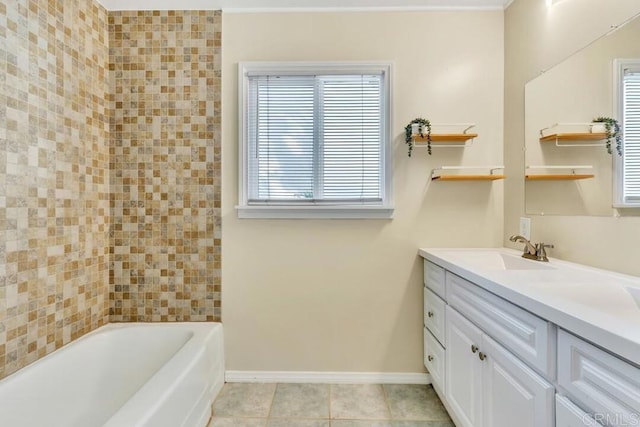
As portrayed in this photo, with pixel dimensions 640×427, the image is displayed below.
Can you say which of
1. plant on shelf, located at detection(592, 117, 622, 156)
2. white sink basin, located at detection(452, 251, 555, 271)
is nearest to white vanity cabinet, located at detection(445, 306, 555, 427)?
white sink basin, located at detection(452, 251, 555, 271)

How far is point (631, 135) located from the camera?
1.26 m

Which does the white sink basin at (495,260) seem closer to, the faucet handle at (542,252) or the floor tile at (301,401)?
the faucet handle at (542,252)

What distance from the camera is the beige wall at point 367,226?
207 cm

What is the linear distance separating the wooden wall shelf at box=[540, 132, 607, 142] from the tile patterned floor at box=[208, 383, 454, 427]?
164cm

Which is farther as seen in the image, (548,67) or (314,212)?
(314,212)

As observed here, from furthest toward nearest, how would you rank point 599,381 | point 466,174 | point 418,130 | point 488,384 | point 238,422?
point 466,174 → point 418,130 → point 238,422 → point 488,384 → point 599,381

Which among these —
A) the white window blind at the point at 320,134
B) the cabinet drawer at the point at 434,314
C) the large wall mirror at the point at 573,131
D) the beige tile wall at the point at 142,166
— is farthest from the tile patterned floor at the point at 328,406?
the large wall mirror at the point at 573,131

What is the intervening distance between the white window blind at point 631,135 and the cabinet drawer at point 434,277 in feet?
2.87

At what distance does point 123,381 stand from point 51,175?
3.91 ft

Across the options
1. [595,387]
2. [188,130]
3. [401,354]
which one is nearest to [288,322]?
[401,354]

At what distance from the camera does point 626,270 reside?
50.8 inches

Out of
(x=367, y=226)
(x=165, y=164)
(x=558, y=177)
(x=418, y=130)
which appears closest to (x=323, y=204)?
(x=367, y=226)

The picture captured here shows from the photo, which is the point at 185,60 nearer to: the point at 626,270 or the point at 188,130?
the point at 188,130

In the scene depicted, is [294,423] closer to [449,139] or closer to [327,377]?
[327,377]
